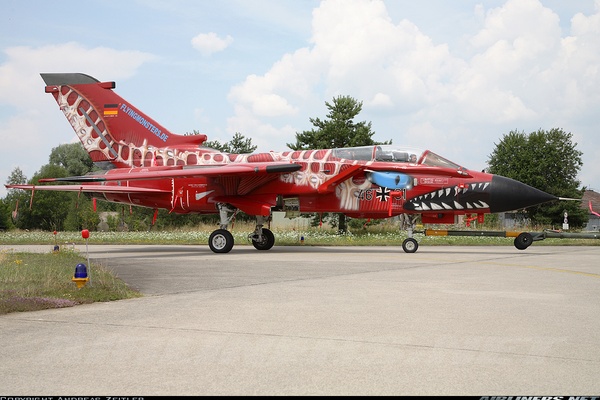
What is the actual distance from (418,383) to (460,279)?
266 inches

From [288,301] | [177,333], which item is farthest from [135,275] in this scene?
[177,333]

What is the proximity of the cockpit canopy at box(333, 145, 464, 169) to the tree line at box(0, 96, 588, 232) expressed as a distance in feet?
42.2

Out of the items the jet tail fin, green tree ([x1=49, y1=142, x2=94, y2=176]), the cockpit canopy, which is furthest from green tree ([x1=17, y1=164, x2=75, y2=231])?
the cockpit canopy

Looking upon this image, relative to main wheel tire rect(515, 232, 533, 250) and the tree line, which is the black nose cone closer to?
main wheel tire rect(515, 232, 533, 250)

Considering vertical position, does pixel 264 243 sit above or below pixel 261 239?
below

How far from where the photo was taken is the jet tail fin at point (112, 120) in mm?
20906

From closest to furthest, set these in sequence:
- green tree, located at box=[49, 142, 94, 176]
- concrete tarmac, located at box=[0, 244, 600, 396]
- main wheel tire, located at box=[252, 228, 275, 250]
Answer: concrete tarmac, located at box=[0, 244, 600, 396]
main wheel tire, located at box=[252, 228, 275, 250]
green tree, located at box=[49, 142, 94, 176]

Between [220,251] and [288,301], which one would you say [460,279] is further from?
[220,251]

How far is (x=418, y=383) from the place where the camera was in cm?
436

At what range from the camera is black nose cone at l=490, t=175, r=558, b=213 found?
17.2 meters

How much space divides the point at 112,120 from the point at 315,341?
1703cm

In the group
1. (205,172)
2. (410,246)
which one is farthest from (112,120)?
(410,246)

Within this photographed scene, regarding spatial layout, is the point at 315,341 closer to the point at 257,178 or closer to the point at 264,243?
the point at 257,178

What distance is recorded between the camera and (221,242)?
61.8 feet
